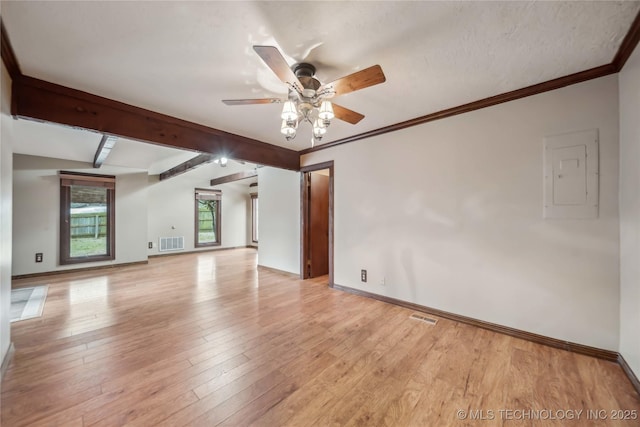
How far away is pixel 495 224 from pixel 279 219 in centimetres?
368

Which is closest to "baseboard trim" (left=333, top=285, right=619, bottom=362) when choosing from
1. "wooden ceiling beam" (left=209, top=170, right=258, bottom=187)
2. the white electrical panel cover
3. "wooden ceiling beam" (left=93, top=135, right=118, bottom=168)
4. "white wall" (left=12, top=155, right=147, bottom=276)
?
the white electrical panel cover

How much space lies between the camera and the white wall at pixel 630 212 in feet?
5.49

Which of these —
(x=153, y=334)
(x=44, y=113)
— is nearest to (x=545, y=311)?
(x=153, y=334)

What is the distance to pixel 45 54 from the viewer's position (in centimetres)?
177

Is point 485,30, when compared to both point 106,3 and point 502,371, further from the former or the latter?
point 502,371

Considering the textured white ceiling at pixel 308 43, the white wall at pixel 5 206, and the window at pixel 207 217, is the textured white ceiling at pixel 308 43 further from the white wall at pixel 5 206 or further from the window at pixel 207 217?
the window at pixel 207 217

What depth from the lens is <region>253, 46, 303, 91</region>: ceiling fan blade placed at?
1.36 meters

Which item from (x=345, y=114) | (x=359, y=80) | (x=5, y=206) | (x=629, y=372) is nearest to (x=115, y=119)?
(x=5, y=206)

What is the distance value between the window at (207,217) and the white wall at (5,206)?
6.09 meters

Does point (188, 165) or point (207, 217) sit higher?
point (188, 165)

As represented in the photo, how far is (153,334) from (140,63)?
2455 millimetres

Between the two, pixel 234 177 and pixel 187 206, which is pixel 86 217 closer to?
pixel 187 206

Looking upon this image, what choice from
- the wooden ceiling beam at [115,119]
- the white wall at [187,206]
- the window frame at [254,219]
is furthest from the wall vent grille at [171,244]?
the wooden ceiling beam at [115,119]

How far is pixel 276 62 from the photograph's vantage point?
4.87 feet
